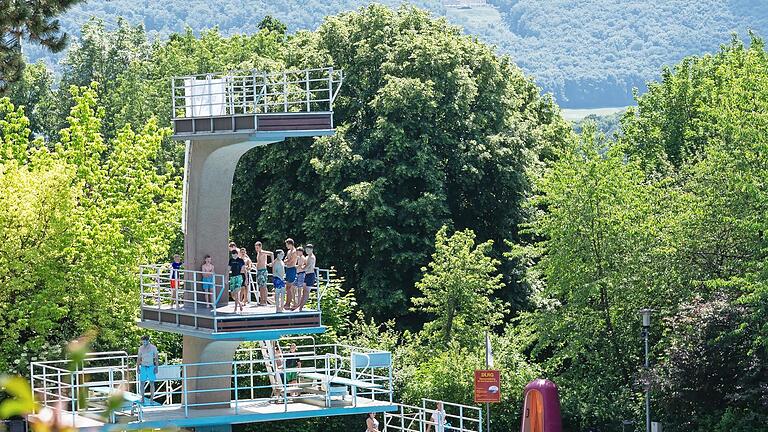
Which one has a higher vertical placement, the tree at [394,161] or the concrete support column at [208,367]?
the tree at [394,161]

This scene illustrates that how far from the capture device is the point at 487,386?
114ft

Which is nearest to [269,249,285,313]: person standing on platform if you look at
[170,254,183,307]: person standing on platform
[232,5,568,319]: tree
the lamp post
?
[170,254,183,307]: person standing on platform

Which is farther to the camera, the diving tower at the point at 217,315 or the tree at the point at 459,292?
the tree at the point at 459,292

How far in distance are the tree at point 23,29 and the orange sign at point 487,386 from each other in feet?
58.4

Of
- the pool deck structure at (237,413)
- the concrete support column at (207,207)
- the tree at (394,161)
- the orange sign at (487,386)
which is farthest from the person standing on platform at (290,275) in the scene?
the tree at (394,161)

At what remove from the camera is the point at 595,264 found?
133 ft

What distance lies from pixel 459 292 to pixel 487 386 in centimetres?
737

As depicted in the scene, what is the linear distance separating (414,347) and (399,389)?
7.61ft

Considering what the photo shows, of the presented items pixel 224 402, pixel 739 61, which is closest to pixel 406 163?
pixel 739 61

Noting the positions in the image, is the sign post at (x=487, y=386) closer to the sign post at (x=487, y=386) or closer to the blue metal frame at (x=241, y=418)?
the sign post at (x=487, y=386)

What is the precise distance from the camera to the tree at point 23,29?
1848cm

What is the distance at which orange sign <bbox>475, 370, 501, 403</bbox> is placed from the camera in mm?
34812

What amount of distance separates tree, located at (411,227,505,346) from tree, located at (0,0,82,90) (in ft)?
75.2

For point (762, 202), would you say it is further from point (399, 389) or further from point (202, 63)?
point (202, 63)
